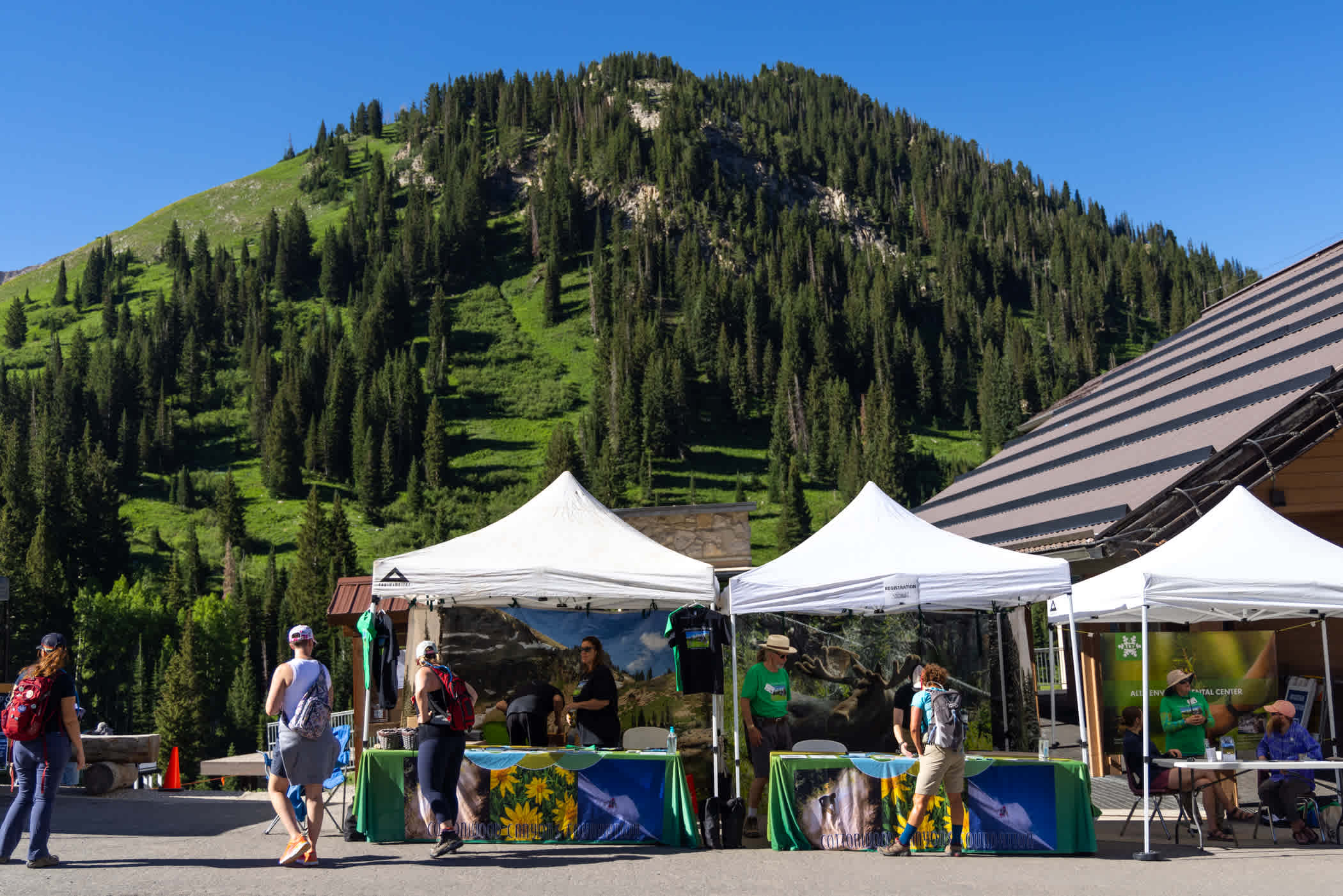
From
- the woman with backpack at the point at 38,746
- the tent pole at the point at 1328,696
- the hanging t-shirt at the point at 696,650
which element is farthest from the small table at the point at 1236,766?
the woman with backpack at the point at 38,746

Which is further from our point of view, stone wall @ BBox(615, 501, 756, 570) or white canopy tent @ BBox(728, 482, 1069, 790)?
stone wall @ BBox(615, 501, 756, 570)

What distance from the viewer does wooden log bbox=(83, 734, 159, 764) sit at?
1424cm

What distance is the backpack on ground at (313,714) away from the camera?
8102mm

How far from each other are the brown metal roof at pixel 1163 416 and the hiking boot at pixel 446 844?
9.21 metres

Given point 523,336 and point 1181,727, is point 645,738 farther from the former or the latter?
point 523,336

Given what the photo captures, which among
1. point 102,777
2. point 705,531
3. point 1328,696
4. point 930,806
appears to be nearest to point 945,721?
point 930,806

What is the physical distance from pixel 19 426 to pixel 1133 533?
13155cm

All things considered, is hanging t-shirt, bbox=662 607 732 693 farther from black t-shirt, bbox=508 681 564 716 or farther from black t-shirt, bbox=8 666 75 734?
black t-shirt, bbox=8 666 75 734

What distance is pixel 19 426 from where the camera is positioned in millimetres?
119938

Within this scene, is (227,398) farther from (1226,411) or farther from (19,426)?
(1226,411)

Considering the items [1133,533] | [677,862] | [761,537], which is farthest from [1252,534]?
[761,537]

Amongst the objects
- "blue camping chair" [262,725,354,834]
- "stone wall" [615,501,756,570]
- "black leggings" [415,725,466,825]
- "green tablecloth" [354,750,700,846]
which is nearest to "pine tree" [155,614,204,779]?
"stone wall" [615,501,756,570]

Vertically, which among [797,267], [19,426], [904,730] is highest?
[797,267]

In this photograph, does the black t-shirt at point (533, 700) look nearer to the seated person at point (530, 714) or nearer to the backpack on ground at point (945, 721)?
the seated person at point (530, 714)
